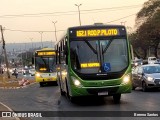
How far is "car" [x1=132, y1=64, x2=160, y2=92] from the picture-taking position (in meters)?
24.7

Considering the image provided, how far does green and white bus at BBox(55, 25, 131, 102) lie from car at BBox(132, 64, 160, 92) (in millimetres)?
6492

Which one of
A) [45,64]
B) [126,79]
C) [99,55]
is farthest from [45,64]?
[126,79]

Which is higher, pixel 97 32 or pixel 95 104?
pixel 97 32

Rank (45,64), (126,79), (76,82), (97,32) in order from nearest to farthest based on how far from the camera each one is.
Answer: (76,82) → (126,79) → (97,32) → (45,64)

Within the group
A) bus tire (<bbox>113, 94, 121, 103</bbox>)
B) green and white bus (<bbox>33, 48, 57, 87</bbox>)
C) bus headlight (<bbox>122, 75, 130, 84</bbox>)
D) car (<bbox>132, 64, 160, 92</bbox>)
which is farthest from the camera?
green and white bus (<bbox>33, 48, 57, 87</bbox>)

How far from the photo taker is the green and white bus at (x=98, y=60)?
18.0 metres

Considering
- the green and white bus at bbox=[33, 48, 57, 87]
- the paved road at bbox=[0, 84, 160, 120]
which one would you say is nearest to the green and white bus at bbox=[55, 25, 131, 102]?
the paved road at bbox=[0, 84, 160, 120]

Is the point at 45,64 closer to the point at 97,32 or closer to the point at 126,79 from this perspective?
the point at 97,32

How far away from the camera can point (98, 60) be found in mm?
18172

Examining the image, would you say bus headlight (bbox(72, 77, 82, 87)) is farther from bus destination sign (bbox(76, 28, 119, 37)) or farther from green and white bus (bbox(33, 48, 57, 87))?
green and white bus (bbox(33, 48, 57, 87))

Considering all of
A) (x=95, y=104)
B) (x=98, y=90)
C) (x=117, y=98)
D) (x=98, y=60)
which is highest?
(x=98, y=60)

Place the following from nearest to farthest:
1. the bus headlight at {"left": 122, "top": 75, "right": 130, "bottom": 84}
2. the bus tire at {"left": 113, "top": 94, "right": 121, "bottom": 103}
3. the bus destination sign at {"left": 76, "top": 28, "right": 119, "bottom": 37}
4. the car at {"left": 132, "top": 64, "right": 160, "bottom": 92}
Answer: the bus headlight at {"left": 122, "top": 75, "right": 130, "bottom": 84}, the bus destination sign at {"left": 76, "top": 28, "right": 119, "bottom": 37}, the bus tire at {"left": 113, "top": 94, "right": 121, "bottom": 103}, the car at {"left": 132, "top": 64, "right": 160, "bottom": 92}

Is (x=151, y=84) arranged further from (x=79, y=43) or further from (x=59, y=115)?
(x=59, y=115)

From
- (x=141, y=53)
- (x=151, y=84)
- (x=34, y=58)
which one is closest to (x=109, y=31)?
(x=151, y=84)
